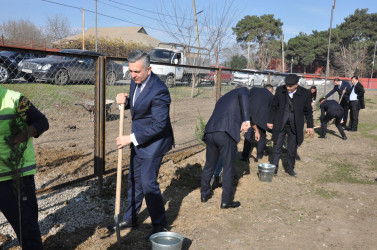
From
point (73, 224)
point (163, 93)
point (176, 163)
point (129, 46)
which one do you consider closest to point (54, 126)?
point (176, 163)

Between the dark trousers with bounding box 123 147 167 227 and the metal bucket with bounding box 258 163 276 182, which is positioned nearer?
the dark trousers with bounding box 123 147 167 227

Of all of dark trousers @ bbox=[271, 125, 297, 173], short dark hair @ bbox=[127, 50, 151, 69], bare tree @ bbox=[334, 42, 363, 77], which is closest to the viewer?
short dark hair @ bbox=[127, 50, 151, 69]

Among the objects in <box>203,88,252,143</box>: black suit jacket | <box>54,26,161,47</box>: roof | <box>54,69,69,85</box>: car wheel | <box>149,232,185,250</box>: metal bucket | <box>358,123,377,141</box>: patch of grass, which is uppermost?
<box>54,26,161,47</box>: roof

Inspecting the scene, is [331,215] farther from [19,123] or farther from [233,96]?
[19,123]

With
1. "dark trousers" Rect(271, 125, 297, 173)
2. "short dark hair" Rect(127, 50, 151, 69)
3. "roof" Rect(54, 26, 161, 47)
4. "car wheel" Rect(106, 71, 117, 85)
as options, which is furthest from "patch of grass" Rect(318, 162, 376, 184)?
"roof" Rect(54, 26, 161, 47)

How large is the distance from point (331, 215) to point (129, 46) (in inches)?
1125

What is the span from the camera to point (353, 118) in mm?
10844

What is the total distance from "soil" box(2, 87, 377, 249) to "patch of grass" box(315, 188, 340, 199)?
0.05 feet

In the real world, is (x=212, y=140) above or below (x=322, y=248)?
above

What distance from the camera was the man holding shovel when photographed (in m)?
3.15

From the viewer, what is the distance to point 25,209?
7.65ft

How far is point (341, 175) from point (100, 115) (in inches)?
178

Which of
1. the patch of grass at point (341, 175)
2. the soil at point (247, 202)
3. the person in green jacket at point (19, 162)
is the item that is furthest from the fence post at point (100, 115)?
the patch of grass at point (341, 175)

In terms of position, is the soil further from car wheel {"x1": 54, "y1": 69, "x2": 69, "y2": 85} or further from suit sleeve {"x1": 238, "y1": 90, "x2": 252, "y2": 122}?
suit sleeve {"x1": 238, "y1": 90, "x2": 252, "y2": 122}
